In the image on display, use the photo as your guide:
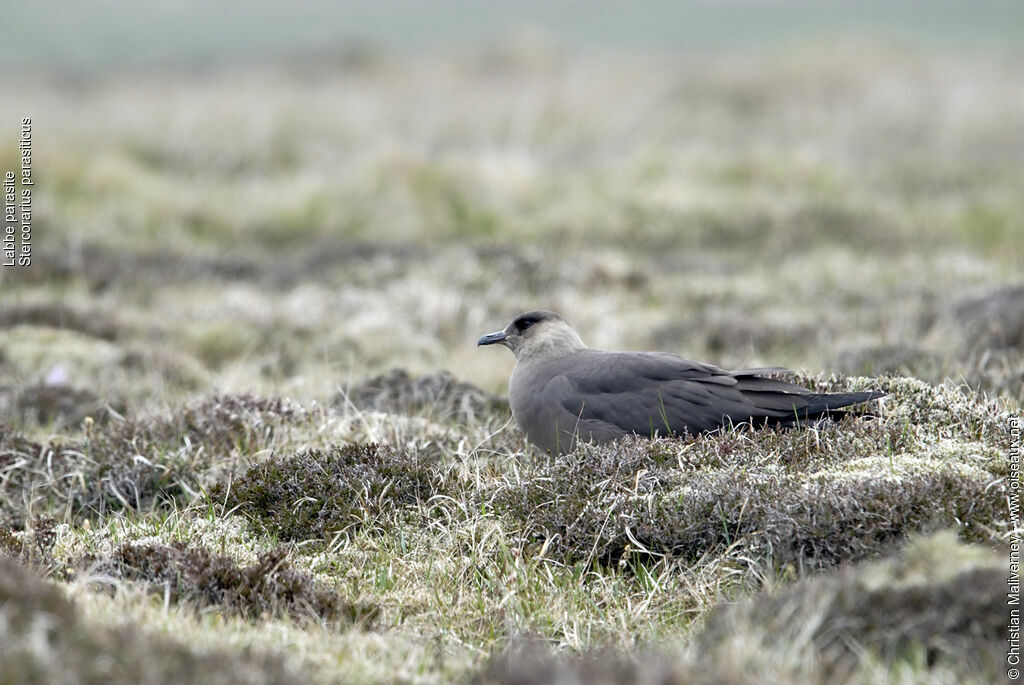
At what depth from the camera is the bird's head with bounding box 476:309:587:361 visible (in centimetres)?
535

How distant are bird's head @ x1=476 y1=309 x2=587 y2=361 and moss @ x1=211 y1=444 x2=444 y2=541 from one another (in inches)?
43.1

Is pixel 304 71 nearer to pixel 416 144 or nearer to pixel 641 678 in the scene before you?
pixel 416 144

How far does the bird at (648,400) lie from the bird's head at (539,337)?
0.31 m

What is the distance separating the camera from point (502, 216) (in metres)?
11.5

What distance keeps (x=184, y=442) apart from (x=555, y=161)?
948 cm

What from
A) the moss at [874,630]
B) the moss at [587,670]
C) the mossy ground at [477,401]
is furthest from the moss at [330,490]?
the moss at [874,630]

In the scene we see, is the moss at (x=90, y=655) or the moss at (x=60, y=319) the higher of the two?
the moss at (x=90, y=655)

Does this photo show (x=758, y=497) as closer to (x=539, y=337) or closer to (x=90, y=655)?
(x=539, y=337)

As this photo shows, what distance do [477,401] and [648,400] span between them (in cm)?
139

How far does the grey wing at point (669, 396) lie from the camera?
14.6 feet

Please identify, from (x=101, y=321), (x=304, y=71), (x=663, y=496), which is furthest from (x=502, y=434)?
(x=304, y=71)

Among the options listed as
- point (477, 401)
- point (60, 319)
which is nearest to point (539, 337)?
point (477, 401)

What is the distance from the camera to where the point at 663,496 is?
3.90 metres

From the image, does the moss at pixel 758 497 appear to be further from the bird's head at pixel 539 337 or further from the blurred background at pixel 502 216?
the blurred background at pixel 502 216
